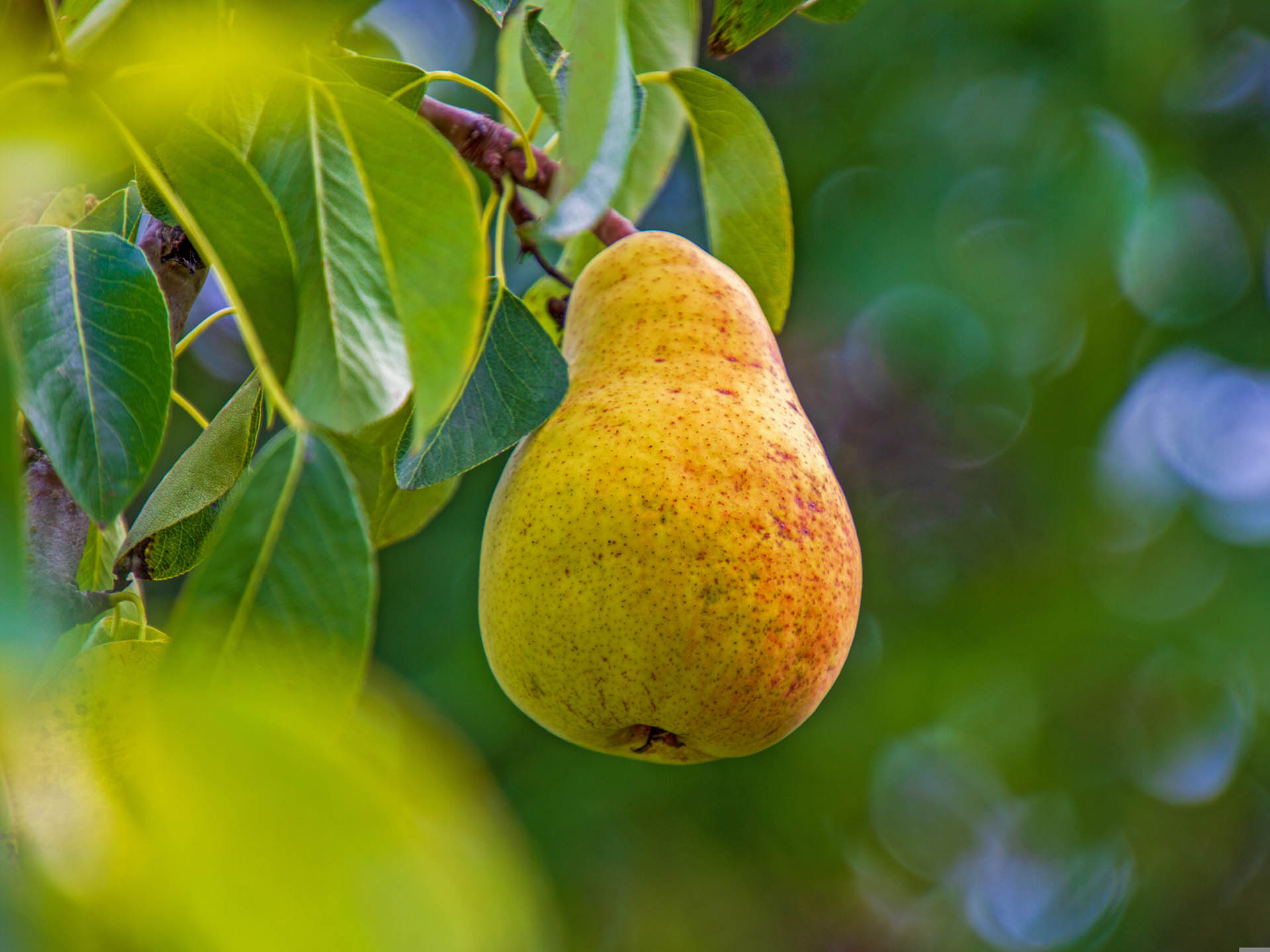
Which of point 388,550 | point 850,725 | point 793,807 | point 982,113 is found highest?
point 982,113

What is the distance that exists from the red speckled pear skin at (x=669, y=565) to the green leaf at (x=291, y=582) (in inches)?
9.1

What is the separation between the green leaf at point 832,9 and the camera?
2.34 ft

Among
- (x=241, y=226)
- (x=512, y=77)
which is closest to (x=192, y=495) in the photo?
(x=241, y=226)

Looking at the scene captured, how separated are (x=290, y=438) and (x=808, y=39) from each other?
11.9ft

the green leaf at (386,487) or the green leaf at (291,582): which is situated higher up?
the green leaf at (291,582)

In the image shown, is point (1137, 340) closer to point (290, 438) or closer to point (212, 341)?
point (212, 341)

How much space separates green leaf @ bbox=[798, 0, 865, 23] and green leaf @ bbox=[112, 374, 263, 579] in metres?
0.46

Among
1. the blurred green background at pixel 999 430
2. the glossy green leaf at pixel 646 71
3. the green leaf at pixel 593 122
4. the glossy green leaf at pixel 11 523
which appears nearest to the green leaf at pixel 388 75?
the glossy green leaf at pixel 646 71

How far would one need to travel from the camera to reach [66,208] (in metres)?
0.67

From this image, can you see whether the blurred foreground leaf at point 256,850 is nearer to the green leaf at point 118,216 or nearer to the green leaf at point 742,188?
the green leaf at point 118,216

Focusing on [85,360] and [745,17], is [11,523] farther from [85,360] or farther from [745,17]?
[745,17]

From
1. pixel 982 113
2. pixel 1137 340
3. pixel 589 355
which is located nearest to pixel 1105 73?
pixel 982 113

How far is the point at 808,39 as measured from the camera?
360cm

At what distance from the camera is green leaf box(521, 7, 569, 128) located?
0.64m
